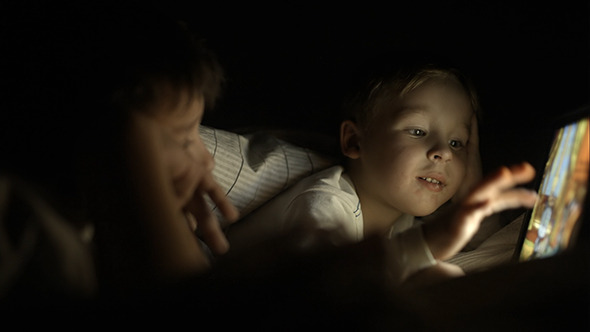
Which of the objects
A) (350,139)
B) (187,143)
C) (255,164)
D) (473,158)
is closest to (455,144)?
(473,158)

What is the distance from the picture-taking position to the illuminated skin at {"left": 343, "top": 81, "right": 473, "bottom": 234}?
61 cm

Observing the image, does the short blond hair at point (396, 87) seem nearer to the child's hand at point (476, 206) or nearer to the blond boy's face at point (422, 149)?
the blond boy's face at point (422, 149)

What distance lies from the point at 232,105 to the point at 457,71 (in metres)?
0.29

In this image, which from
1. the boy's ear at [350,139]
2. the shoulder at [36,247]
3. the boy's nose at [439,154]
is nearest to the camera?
the shoulder at [36,247]

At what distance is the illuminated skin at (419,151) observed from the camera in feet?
2.01

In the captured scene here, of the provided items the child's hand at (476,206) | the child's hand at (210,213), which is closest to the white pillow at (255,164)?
the child's hand at (210,213)

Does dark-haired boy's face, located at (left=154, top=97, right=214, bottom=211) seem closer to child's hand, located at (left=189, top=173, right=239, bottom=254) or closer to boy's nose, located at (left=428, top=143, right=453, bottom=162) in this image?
child's hand, located at (left=189, top=173, right=239, bottom=254)

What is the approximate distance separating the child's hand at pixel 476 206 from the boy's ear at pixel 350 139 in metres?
0.31

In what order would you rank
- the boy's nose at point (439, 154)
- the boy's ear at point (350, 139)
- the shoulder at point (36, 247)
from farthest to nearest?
the boy's ear at point (350, 139)
the boy's nose at point (439, 154)
the shoulder at point (36, 247)

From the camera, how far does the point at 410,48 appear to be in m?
0.66

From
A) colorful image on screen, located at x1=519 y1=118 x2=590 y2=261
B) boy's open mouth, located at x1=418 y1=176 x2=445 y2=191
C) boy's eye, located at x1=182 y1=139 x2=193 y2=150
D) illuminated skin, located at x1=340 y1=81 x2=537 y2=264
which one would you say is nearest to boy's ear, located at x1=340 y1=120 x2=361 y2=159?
illuminated skin, located at x1=340 y1=81 x2=537 y2=264

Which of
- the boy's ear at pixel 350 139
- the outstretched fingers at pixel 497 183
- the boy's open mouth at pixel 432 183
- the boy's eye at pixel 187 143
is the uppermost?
the outstretched fingers at pixel 497 183

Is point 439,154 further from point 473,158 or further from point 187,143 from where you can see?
point 187,143

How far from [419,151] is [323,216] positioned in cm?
13
